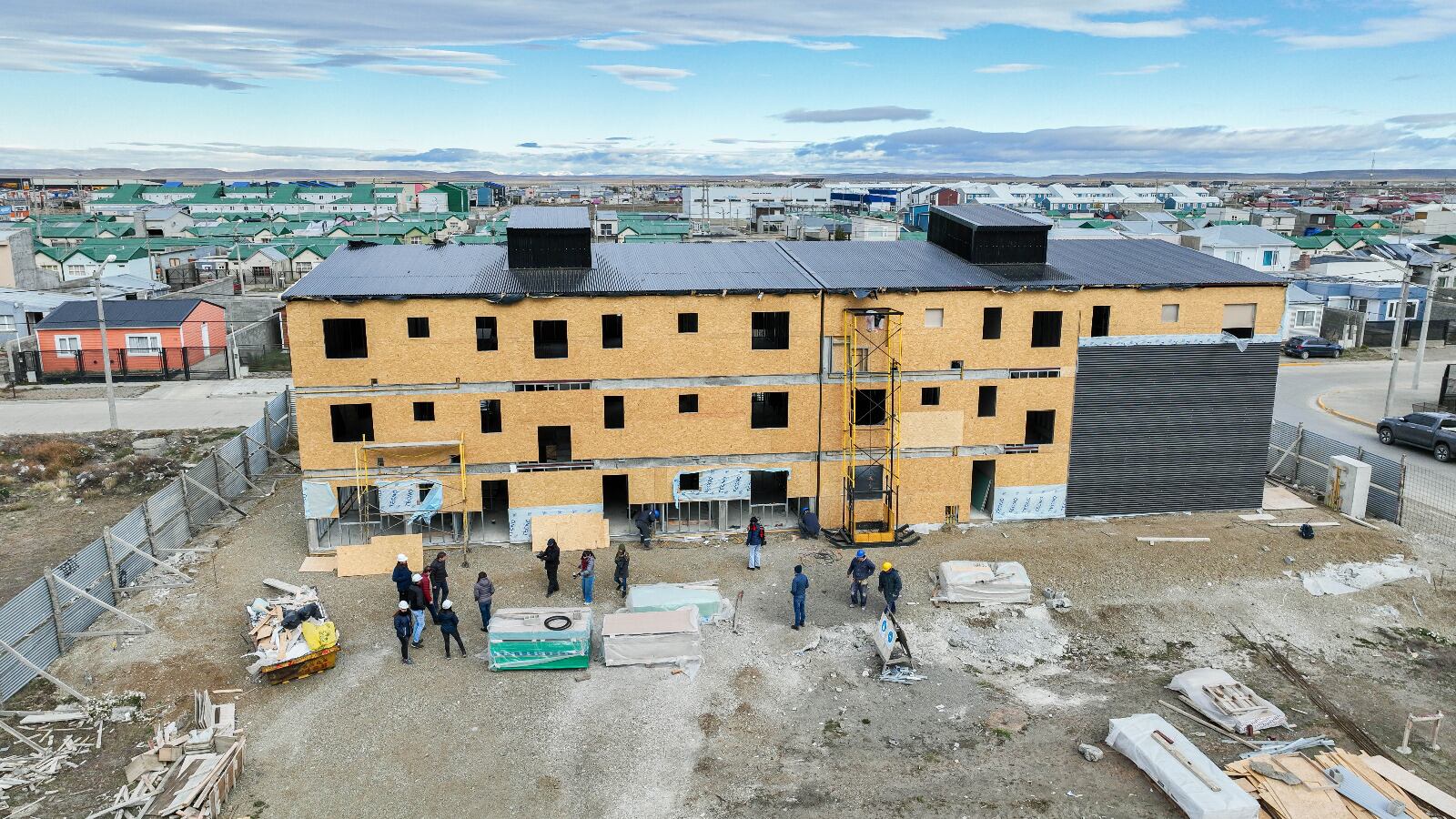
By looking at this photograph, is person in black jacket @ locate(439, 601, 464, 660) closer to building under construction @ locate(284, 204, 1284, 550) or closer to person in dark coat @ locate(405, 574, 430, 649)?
person in dark coat @ locate(405, 574, 430, 649)

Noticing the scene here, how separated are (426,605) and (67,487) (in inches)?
875

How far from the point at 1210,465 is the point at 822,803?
75.9 feet

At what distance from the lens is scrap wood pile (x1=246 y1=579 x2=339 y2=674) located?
23391 mm

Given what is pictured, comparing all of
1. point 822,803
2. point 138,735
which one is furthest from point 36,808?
point 822,803

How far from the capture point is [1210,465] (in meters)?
34.9

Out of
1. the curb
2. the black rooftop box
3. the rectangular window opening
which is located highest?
the black rooftop box

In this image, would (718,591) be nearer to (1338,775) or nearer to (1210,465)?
(1338,775)

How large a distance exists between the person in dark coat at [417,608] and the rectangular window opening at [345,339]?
8994 mm

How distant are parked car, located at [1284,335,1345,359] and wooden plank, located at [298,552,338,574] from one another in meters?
62.5

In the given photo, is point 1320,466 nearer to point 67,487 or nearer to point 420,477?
point 420,477

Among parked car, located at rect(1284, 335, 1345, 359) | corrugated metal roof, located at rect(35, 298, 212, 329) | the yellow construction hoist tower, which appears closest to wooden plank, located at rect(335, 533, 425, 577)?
the yellow construction hoist tower

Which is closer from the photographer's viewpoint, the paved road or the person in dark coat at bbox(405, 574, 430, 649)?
the person in dark coat at bbox(405, 574, 430, 649)

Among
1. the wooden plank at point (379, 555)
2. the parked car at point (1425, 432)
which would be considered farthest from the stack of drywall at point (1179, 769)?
the parked car at point (1425, 432)

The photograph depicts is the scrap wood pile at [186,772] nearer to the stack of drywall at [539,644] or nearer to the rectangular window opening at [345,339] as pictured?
the stack of drywall at [539,644]
